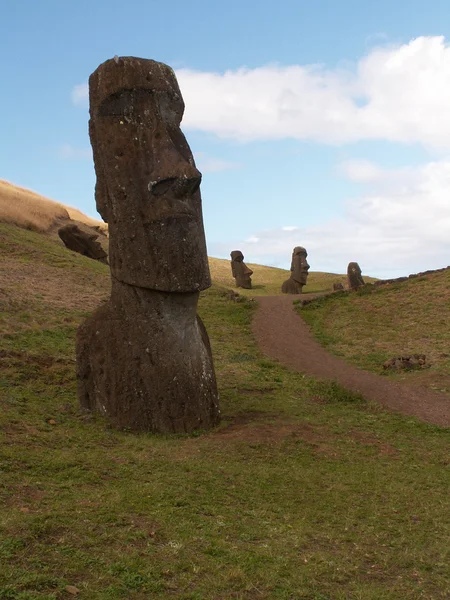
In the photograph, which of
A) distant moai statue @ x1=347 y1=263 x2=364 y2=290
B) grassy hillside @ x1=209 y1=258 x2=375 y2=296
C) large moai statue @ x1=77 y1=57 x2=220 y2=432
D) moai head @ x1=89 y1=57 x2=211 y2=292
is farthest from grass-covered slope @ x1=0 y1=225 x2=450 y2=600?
grassy hillside @ x1=209 y1=258 x2=375 y2=296

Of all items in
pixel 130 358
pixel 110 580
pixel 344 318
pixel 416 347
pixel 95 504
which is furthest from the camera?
pixel 344 318

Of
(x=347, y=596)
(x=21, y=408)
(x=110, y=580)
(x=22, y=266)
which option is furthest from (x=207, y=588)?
(x=22, y=266)

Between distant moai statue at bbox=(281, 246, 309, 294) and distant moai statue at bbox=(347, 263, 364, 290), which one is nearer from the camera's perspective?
distant moai statue at bbox=(347, 263, 364, 290)

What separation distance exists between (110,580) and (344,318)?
69.1 feet

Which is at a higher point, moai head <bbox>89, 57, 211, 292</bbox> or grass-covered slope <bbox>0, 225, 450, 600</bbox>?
moai head <bbox>89, 57, 211, 292</bbox>

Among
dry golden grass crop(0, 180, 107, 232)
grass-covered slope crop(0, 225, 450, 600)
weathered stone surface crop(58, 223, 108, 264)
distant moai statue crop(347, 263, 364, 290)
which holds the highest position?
dry golden grass crop(0, 180, 107, 232)

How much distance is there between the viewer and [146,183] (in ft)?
34.0

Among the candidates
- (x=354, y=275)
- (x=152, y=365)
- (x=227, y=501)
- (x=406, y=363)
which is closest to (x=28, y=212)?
(x=354, y=275)

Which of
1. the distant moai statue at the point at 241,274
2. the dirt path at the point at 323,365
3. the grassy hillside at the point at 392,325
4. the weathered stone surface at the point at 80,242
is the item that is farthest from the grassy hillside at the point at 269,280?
the dirt path at the point at 323,365

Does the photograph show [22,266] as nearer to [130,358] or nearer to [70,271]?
[70,271]

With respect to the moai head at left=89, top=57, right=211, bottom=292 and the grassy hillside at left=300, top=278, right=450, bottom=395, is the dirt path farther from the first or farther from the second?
the moai head at left=89, top=57, right=211, bottom=292

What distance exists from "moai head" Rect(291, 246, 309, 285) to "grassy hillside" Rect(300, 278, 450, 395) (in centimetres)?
681

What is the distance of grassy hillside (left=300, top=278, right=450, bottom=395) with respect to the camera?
18.3 meters

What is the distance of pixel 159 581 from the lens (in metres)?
5.29
